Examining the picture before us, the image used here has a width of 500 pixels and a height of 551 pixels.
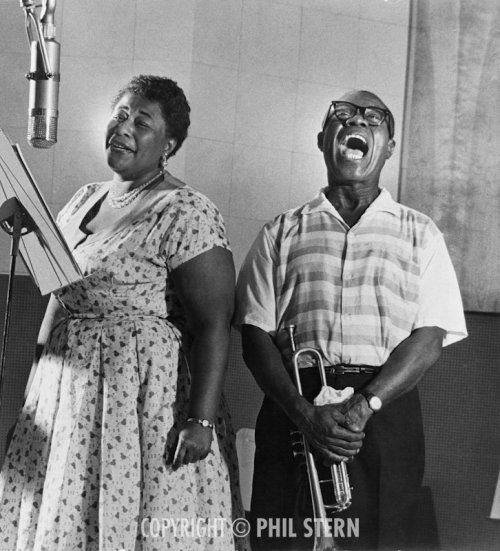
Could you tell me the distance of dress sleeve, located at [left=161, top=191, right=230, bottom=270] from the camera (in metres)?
2.48

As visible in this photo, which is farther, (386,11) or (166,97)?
Result: (386,11)

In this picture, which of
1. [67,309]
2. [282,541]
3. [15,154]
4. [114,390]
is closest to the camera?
[15,154]

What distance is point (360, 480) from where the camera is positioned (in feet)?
8.82

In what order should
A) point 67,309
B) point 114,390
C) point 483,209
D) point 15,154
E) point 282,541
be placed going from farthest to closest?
point 483,209, point 282,541, point 67,309, point 114,390, point 15,154

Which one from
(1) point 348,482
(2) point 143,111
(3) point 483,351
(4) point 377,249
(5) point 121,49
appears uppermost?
(5) point 121,49

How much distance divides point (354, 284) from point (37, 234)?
94 centimetres

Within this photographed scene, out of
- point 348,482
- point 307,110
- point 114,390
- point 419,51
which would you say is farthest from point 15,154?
point 419,51

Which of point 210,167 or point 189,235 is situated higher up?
point 210,167

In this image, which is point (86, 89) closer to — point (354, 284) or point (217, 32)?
point (217, 32)

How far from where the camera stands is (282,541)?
9.05ft

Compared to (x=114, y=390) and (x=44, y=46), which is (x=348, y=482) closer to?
(x=114, y=390)

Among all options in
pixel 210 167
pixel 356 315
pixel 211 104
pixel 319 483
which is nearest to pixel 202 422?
pixel 319 483

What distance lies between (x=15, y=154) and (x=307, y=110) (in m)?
1.58

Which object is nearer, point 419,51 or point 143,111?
point 143,111
